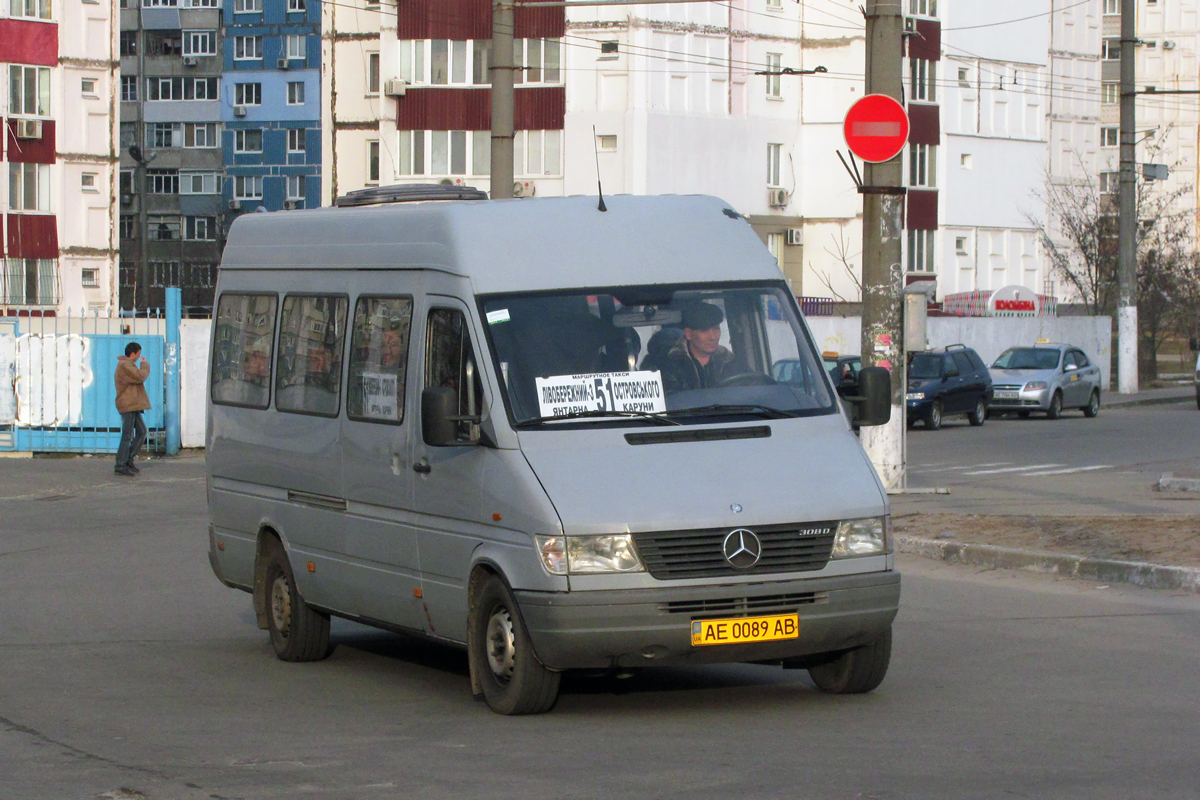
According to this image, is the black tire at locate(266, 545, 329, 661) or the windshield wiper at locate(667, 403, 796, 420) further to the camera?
the black tire at locate(266, 545, 329, 661)

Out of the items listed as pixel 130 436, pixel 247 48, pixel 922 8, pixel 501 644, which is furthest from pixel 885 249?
pixel 247 48

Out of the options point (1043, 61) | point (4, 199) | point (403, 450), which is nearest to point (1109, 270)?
point (1043, 61)

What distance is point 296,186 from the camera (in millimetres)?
97812

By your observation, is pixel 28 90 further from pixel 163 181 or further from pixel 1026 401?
pixel 163 181

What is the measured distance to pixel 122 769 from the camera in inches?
285

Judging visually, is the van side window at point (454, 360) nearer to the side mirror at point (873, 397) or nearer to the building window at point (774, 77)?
the side mirror at point (873, 397)

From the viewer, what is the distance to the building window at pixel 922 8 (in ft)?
219

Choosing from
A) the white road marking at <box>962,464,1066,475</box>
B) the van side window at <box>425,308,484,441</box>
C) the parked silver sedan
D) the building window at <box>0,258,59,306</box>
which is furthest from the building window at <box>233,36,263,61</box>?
the van side window at <box>425,308,484,441</box>

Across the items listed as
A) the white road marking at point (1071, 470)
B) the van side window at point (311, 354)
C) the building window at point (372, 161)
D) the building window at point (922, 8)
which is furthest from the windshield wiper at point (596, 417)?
the building window at point (922, 8)

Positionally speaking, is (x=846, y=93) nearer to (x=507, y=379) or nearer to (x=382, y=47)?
(x=382, y=47)

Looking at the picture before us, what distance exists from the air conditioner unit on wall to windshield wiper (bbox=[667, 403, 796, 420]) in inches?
2178

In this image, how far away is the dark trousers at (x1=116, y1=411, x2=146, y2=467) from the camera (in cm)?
2427

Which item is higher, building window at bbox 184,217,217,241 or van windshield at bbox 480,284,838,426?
building window at bbox 184,217,217,241

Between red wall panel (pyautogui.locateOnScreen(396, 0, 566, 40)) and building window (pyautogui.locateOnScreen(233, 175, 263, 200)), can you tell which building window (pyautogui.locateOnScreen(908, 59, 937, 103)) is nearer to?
red wall panel (pyautogui.locateOnScreen(396, 0, 566, 40))
